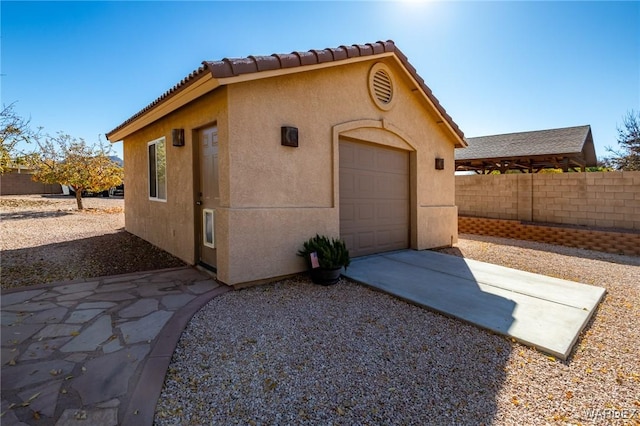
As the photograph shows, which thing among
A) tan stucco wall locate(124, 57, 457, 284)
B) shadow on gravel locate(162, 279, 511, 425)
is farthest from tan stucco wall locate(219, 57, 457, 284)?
shadow on gravel locate(162, 279, 511, 425)

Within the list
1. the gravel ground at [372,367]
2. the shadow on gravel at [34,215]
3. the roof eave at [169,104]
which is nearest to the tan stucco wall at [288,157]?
the roof eave at [169,104]

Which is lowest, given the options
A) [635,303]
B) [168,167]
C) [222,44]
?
[635,303]

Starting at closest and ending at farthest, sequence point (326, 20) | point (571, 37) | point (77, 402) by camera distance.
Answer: point (77, 402) < point (326, 20) < point (571, 37)

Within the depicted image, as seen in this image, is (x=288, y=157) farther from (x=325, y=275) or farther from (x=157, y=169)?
(x=157, y=169)

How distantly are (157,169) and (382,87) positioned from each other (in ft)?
20.6

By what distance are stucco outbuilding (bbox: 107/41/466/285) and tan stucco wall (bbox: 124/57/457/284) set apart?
22 millimetres

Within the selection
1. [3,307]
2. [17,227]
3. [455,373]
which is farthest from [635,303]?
[17,227]

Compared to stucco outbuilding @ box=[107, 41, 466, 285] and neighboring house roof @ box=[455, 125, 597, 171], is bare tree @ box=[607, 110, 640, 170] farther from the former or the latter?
stucco outbuilding @ box=[107, 41, 466, 285]

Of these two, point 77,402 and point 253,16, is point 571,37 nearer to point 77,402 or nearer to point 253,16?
point 253,16

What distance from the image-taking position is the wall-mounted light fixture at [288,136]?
18.0ft

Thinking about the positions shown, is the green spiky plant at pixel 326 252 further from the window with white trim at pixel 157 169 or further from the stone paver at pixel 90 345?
the window with white trim at pixel 157 169

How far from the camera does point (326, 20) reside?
26.0ft

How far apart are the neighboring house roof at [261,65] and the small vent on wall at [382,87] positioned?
476 millimetres

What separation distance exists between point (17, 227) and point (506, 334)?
49.3 feet
